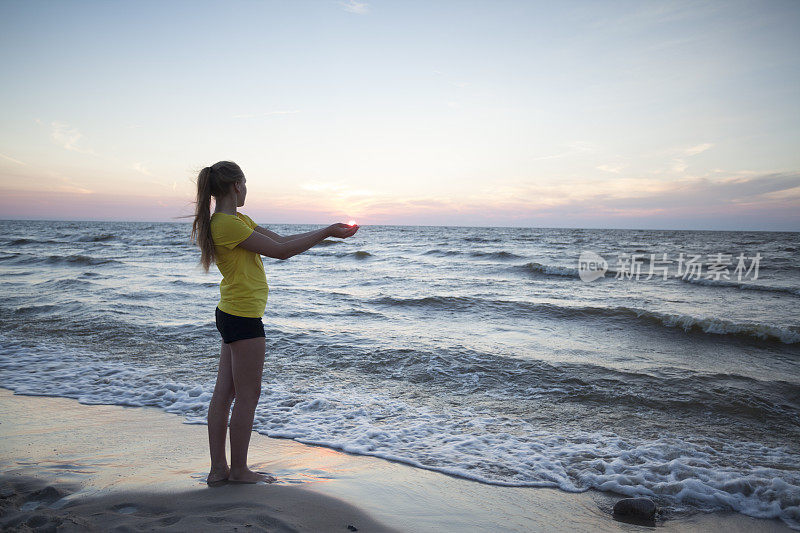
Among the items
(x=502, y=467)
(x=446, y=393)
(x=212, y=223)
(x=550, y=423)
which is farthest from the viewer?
(x=446, y=393)

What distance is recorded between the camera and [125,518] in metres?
2.52

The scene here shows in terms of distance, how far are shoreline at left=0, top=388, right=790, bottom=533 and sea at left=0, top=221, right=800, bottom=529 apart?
231 millimetres

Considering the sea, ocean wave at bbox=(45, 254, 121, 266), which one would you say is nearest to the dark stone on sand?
the sea

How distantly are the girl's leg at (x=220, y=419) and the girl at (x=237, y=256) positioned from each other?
27 mm

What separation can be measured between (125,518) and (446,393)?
3.81m

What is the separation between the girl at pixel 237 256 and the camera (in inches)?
110

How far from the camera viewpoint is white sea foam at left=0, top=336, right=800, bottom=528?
11.4 feet

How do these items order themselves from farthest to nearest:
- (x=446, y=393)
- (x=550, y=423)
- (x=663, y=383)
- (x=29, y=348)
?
1. (x=29, y=348)
2. (x=663, y=383)
3. (x=446, y=393)
4. (x=550, y=423)

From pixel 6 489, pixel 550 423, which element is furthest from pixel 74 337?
pixel 550 423

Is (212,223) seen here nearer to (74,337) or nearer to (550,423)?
(550,423)

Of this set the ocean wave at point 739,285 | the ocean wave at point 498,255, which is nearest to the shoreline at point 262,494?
the ocean wave at point 739,285

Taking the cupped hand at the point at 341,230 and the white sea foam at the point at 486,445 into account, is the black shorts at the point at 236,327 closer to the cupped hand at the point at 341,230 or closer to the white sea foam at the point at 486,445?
the cupped hand at the point at 341,230

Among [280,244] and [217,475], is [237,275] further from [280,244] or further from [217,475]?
[217,475]

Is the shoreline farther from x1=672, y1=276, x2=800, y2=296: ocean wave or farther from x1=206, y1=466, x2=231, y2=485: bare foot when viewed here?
x1=672, y1=276, x2=800, y2=296: ocean wave
